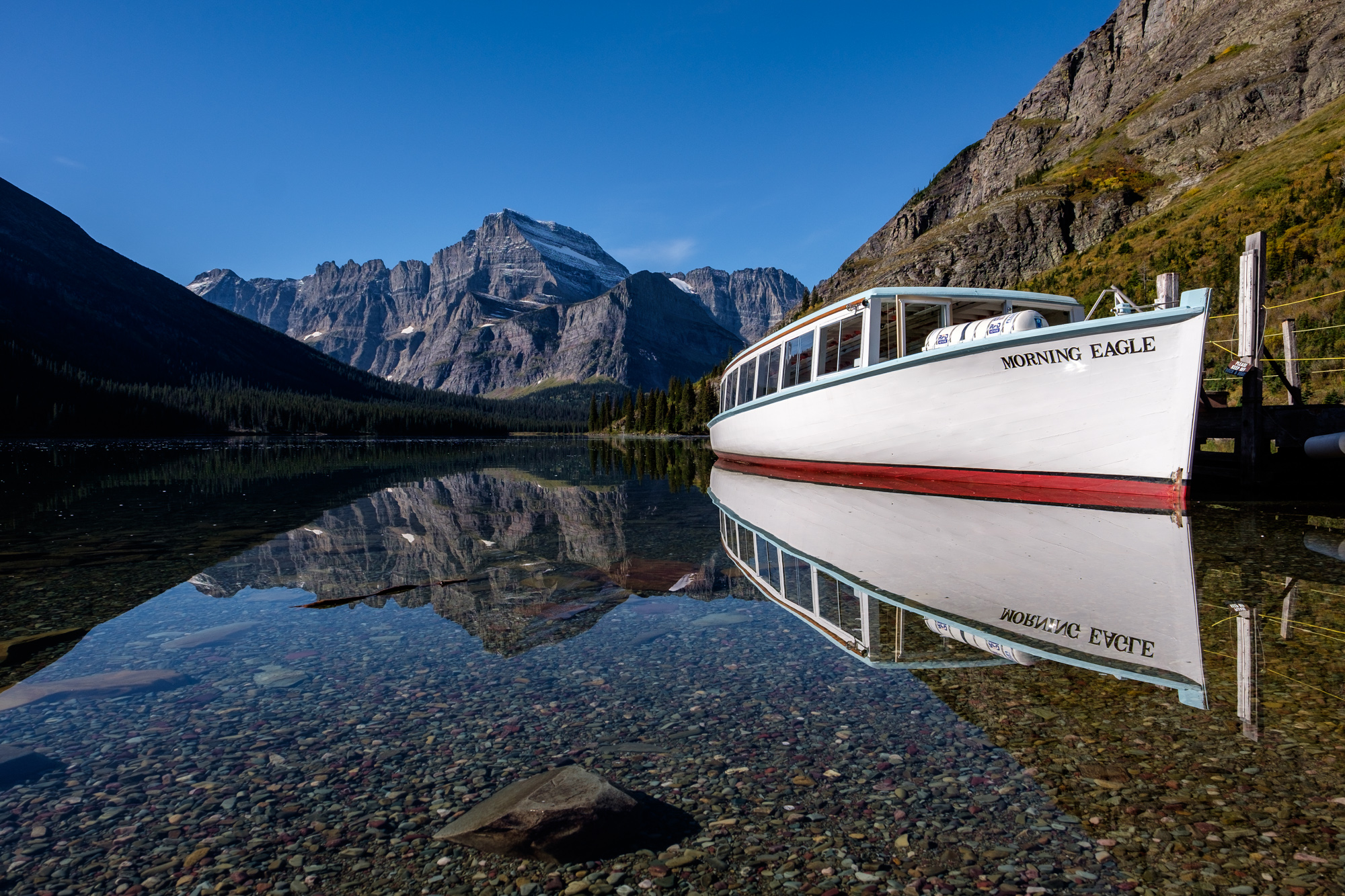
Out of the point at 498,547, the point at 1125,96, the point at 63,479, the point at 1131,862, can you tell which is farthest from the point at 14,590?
the point at 1125,96

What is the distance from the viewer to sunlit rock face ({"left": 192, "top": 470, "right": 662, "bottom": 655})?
6.67 meters

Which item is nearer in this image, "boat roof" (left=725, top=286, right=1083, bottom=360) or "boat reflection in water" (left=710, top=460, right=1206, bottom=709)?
"boat reflection in water" (left=710, top=460, right=1206, bottom=709)

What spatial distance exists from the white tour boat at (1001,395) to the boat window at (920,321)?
4cm

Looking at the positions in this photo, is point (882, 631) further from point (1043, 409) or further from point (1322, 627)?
point (1043, 409)

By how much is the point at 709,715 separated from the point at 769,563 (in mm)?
4889

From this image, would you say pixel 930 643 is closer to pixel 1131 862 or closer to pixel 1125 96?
pixel 1131 862

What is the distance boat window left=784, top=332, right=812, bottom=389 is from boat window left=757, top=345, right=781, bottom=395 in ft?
3.06

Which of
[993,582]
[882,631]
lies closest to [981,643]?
[882,631]

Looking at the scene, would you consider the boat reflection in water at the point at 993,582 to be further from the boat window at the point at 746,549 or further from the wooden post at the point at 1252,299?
the wooden post at the point at 1252,299

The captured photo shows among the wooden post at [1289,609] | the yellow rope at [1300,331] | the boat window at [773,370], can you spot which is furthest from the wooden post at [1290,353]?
the boat window at [773,370]

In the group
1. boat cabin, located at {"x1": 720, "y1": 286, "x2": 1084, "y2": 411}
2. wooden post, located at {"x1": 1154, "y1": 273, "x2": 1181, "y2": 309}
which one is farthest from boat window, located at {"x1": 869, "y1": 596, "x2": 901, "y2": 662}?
wooden post, located at {"x1": 1154, "y1": 273, "x2": 1181, "y2": 309}

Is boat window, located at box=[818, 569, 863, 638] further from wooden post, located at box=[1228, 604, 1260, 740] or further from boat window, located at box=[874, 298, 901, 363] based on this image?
boat window, located at box=[874, 298, 901, 363]

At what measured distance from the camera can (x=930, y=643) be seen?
5.11 metres

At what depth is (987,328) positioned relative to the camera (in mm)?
15578
